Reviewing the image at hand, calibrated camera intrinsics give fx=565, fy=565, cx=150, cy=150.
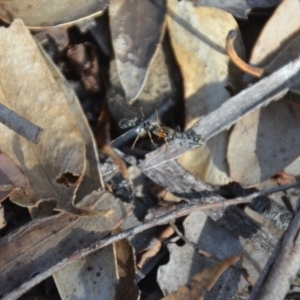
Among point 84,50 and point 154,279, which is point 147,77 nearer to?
point 84,50

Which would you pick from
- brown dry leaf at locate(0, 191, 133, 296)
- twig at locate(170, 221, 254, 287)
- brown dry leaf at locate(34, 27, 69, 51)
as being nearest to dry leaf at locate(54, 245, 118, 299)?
brown dry leaf at locate(0, 191, 133, 296)

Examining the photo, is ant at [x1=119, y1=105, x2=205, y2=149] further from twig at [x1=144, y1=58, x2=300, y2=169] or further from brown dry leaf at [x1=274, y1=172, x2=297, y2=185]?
brown dry leaf at [x1=274, y1=172, x2=297, y2=185]

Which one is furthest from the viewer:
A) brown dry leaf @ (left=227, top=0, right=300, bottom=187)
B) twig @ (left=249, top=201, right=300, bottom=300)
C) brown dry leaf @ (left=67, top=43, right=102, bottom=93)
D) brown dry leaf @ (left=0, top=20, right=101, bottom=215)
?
brown dry leaf @ (left=67, top=43, right=102, bottom=93)

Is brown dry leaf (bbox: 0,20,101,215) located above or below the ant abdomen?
above

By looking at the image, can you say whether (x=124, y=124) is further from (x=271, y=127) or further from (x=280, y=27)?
(x=280, y=27)

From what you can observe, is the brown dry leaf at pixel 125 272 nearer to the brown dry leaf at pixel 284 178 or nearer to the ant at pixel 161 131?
the ant at pixel 161 131

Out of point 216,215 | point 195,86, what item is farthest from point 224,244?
point 195,86

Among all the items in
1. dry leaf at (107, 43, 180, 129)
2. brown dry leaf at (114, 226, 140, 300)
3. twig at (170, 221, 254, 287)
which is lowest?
twig at (170, 221, 254, 287)

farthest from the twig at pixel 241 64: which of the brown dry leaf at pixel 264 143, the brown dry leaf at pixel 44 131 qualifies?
the brown dry leaf at pixel 44 131
